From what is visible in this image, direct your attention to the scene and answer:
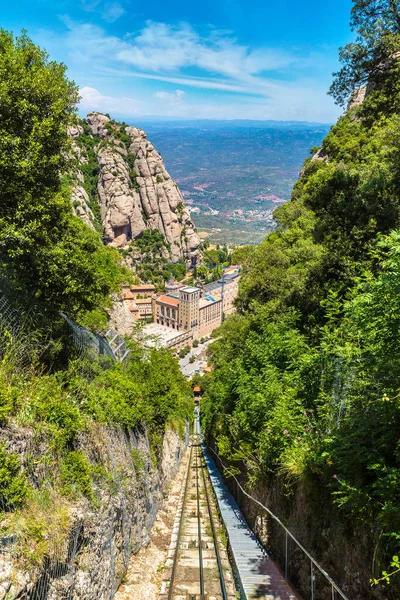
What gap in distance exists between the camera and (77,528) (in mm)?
5227

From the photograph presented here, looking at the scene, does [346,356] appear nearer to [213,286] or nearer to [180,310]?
[180,310]

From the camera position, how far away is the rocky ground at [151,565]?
701cm

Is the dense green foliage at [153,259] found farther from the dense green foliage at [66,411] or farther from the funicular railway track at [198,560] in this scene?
the dense green foliage at [66,411]

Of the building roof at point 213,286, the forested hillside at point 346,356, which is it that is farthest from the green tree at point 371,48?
the building roof at point 213,286

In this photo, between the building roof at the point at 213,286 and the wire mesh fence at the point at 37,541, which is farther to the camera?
the building roof at the point at 213,286

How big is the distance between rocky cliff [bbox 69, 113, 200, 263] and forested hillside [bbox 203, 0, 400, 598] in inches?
4138

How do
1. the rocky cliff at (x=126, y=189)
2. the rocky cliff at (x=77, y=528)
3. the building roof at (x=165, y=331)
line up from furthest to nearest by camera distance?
the rocky cliff at (x=126, y=189)
the building roof at (x=165, y=331)
the rocky cliff at (x=77, y=528)

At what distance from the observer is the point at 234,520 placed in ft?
34.9

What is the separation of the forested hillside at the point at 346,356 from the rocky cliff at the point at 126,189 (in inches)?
4138

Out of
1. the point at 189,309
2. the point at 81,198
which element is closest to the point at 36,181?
the point at 189,309

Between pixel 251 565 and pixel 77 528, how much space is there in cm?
397

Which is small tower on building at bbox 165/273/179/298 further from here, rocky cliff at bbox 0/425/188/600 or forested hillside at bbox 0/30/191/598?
rocky cliff at bbox 0/425/188/600

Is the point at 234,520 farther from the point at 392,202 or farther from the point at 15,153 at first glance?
the point at 15,153

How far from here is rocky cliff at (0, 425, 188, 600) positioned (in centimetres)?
412
